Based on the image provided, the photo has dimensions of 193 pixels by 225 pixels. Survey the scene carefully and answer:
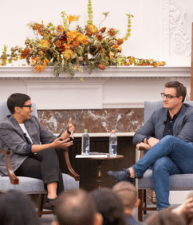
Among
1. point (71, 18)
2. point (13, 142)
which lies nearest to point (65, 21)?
point (71, 18)

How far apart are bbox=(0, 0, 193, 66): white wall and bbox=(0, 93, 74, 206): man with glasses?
4.60 ft

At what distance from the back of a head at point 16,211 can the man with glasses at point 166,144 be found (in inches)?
76.0

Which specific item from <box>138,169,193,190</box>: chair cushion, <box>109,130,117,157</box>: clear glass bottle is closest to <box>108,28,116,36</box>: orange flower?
<box>109,130,117,157</box>: clear glass bottle

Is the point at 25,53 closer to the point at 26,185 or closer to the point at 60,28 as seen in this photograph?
the point at 60,28

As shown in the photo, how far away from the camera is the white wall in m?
4.08

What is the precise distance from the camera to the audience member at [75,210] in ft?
2.72

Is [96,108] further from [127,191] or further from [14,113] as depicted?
[127,191]

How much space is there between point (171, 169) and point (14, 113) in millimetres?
1389

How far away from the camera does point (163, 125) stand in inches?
123

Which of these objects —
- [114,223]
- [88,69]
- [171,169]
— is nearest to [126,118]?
[88,69]

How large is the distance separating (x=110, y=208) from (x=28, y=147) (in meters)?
1.83

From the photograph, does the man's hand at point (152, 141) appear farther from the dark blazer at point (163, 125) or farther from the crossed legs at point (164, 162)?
the crossed legs at point (164, 162)

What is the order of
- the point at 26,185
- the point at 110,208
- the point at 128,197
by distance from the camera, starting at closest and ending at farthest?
1. the point at 110,208
2. the point at 128,197
3. the point at 26,185

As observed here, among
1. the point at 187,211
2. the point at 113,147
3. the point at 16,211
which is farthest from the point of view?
the point at 113,147
